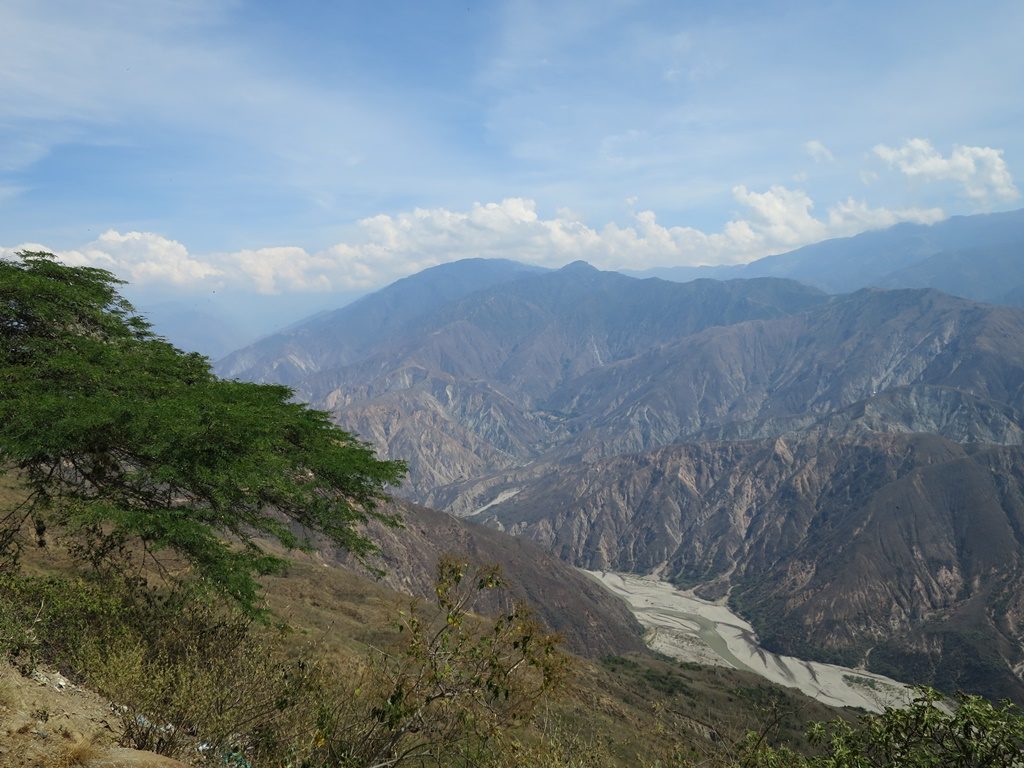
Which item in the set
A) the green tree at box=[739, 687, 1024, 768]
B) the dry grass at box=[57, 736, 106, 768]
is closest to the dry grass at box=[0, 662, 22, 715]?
the dry grass at box=[57, 736, 106, 768]

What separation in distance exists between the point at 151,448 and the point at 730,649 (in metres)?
134

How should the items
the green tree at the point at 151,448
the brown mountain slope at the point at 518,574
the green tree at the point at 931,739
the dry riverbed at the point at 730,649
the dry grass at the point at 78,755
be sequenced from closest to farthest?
the dry grass at the point at 78,755 → the green tree at the point at 931,739 → the green tree at the point at 151,448 → the brown mountain slope at the point at 518,574 → the dry riverbed at the point at 730,649

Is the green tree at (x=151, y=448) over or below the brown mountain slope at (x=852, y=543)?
over

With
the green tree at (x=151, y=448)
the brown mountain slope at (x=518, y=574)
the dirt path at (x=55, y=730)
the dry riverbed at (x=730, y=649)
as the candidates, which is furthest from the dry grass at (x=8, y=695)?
the dry riverbed at (x=730, y=649)

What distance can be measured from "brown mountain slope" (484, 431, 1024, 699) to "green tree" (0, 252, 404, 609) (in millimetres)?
119666

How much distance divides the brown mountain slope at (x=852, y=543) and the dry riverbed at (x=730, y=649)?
197 inches

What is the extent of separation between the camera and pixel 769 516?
178m

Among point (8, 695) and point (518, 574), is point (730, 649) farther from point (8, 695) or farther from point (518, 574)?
point (8, 695)

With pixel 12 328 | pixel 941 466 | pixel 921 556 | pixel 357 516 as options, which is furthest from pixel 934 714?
pixel 941 466

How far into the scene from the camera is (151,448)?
11891mm

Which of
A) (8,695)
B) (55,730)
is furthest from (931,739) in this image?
(8,695)

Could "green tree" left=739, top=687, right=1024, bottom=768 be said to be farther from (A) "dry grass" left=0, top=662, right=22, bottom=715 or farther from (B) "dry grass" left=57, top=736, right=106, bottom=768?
(A) "dry grass" left=0, top=662, right=22, bottom=715

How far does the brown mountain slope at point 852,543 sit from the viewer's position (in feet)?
374

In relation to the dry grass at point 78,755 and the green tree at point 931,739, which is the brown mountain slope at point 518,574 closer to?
the green tree at point 931,739
